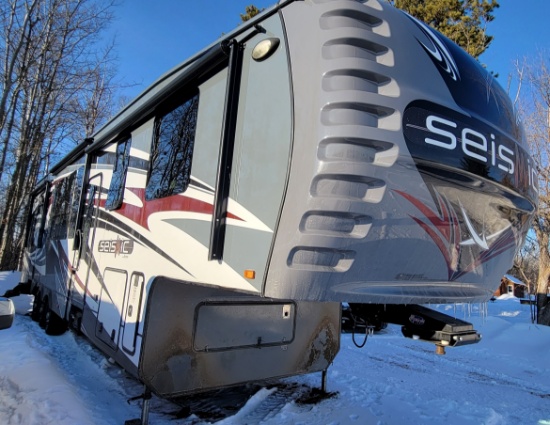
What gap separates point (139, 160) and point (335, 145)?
7.96 feet

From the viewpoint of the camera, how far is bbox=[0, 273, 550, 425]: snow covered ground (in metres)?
3.84

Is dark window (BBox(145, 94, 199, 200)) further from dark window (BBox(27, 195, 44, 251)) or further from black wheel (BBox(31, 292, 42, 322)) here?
dark window (BBox(27, 195, 44, 251))

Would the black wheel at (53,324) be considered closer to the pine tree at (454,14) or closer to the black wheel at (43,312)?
the black wheel at (43,312)

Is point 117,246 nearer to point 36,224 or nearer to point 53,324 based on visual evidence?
point 53,324

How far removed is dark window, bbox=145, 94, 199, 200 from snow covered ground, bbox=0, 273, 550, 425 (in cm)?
202

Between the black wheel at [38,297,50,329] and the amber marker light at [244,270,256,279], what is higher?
the amber marker light at [244,270,256,279]

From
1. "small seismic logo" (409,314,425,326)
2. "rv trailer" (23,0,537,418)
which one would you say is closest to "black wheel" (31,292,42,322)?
"rv trailer" (23,0,537,418)

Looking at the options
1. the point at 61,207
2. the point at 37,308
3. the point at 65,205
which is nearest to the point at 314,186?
the point at 65,205

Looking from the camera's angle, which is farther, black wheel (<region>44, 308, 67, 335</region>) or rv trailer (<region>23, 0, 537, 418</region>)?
black wheel (<region>44, 308, 67, 335</region>)

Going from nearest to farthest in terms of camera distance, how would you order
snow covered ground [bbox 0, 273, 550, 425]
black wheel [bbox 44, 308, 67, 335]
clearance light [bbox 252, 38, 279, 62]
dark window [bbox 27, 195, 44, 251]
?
clearance light [bbox 252, 38, 279, 62], snow covered ground [bbox 0, 273, 550, 425], black wheel [bbox 44, 308, 67, 335], dark window [bbox 27, 195, 44, 251]

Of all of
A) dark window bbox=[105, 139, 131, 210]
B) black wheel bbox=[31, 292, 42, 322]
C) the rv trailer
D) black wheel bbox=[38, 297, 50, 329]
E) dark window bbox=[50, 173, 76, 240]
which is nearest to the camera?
the rv trailer

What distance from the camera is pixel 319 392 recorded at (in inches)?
185

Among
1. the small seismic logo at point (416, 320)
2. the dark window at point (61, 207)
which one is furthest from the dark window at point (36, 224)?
the small seismic logo at point (416, 320)

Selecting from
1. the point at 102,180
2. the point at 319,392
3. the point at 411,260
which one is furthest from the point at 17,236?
the point at 411,260
